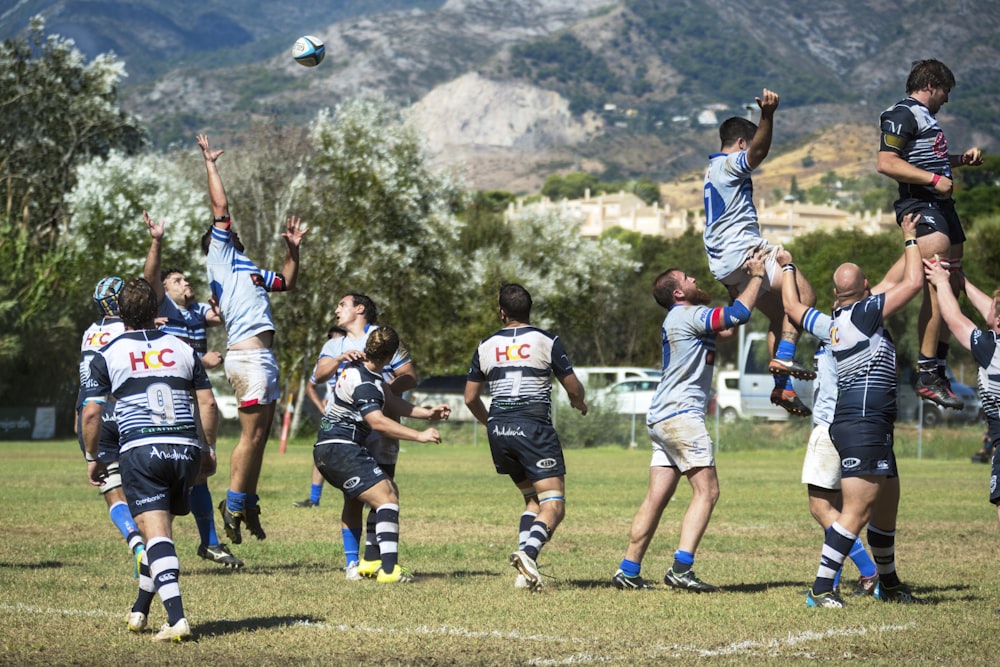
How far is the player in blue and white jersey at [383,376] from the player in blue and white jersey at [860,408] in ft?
11.4

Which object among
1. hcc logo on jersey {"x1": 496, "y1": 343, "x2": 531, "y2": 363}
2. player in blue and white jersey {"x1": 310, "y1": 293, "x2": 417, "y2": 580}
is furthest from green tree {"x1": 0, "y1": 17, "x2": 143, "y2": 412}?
hcc logo on jersey {"x1": 496, "y1": 343, "x2": 531, "y2": 363}

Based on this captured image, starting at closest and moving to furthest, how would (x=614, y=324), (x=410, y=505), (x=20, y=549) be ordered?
1. (x=20, y=549)
2. (x=410, y=505)
3. (x=614, y=324)

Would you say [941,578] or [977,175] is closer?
[941,578]

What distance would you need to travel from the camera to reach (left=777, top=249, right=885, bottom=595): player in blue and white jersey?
9.18 m

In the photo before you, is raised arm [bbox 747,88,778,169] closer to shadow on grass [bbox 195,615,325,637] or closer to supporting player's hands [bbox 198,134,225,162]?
shadow on grass [bbox 195,615,325,637]

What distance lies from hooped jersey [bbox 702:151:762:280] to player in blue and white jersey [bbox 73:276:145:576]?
4529 mm

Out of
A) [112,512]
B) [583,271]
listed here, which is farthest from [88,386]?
[583,271]

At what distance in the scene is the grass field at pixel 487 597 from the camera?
7402mm

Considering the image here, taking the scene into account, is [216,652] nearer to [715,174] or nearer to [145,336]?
[145,336]

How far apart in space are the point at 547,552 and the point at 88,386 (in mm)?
4709

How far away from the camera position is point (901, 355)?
170ft

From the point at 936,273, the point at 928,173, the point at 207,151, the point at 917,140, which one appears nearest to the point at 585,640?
the point at 936,273

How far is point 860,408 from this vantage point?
8984mm

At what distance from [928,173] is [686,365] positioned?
2245 mm
